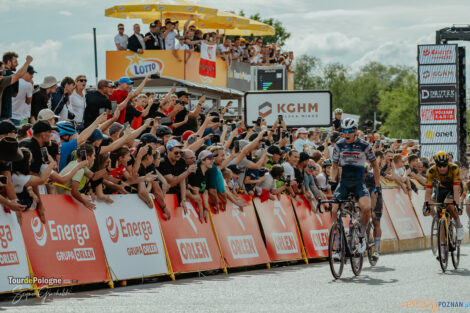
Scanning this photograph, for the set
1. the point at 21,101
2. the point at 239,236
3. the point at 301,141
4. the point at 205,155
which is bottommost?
the point at 239,236

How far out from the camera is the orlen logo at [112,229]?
1269cm

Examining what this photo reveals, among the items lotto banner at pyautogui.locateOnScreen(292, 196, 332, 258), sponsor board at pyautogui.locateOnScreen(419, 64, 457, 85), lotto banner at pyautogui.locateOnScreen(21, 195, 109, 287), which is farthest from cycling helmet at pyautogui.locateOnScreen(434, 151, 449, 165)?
sponsor board at pyautogui.locateOnScreen(419, 64, 457, 85)

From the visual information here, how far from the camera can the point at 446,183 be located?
16344 millimetres

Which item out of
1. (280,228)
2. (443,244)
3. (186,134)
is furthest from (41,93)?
(443,244)

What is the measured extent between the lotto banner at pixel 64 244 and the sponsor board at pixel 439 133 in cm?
2418

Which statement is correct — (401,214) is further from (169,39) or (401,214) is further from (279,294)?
(279,294)

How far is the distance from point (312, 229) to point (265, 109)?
13.5ft

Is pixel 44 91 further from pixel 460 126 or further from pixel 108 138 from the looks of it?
pixel 460 126

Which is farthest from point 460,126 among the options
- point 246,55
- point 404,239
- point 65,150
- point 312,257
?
point 65,150

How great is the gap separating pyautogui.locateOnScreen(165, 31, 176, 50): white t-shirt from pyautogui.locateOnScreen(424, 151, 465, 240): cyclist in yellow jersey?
1214 cm

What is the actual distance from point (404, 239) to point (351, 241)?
26.7 ft

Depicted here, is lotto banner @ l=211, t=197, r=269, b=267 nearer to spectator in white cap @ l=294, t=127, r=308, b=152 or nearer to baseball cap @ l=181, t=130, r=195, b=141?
baseball cap @ l=181, t=130, r=195, b=141

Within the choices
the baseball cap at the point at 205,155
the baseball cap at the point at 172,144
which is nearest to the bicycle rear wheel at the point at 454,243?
the baseball cap at the point at 205,155

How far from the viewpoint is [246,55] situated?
33.6 meters
